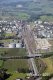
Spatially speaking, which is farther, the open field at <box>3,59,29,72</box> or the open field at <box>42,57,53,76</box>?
the open field at <box>3,59,29,72</box>

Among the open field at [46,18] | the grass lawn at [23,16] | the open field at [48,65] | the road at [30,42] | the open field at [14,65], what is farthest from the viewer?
the grass lawn at [23,16]

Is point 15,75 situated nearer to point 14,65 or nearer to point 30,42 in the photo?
point 14,65

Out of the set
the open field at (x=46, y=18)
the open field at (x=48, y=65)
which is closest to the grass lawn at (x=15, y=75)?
the open field at (x=48, y=65)

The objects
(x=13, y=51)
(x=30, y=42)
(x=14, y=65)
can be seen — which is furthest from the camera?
(x=30, y=42)

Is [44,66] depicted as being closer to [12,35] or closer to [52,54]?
[52,54]

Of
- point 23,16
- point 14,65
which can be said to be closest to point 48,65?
point 14,65

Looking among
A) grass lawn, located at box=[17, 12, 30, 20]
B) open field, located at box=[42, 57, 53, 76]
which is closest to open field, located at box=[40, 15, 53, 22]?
grass lawn, located at box=[17, 12, 30, 20]

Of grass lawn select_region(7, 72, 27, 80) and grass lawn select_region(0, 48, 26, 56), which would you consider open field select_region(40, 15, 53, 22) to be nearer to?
grass lawn select_region(0, 48, 26, 56)

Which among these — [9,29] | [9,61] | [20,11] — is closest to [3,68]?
[9,61]

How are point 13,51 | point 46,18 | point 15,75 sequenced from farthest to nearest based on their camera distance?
point 46,18
point 13,51
point 15,75

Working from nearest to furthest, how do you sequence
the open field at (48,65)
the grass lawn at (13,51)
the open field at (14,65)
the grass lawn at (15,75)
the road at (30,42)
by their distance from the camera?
the grass lawn at (15,75) < the open field at (14,65) < the open field at (48,65) < the road at (30,42) < the grass lawn at (13,51)

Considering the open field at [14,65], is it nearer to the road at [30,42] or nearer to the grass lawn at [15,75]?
the grass lawn at [15,75]
